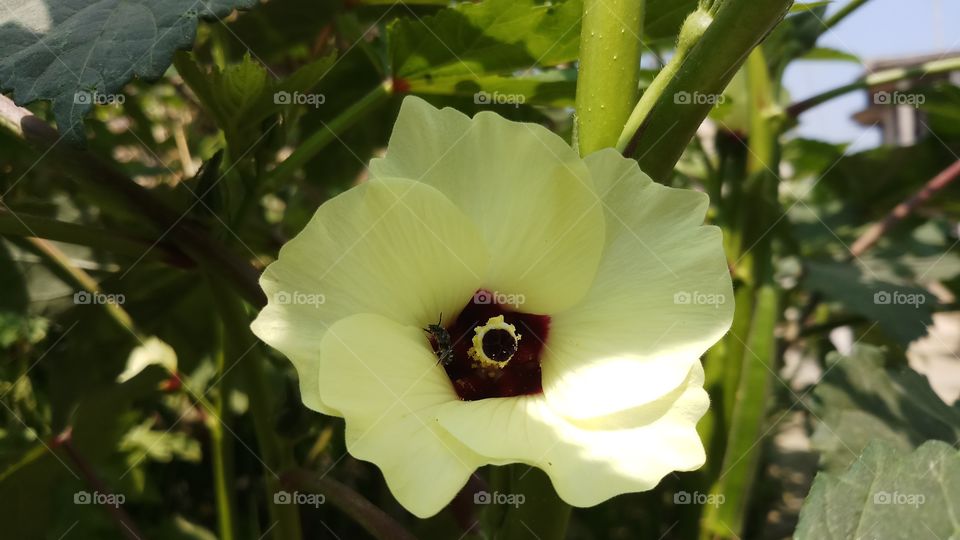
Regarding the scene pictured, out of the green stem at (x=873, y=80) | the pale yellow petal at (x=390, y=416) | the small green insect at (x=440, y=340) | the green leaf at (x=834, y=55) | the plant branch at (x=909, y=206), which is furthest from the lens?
the green leaf at (x=834, y=55)

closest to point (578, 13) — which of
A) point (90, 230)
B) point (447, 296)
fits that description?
point (447, 296)

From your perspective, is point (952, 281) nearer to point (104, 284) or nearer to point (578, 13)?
point (578, 13)

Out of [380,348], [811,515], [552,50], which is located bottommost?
[811,515]

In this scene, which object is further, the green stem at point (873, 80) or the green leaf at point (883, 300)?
the green leaf at point (883, 300)

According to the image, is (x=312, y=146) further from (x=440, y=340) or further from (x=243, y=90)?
(x=440, y=340)

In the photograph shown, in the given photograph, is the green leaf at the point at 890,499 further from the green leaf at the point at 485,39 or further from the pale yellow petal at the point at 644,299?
the green leaf at the point at 485,39

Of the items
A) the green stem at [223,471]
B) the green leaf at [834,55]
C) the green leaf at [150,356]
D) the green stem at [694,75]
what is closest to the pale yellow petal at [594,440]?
the green stem at [694,75]
